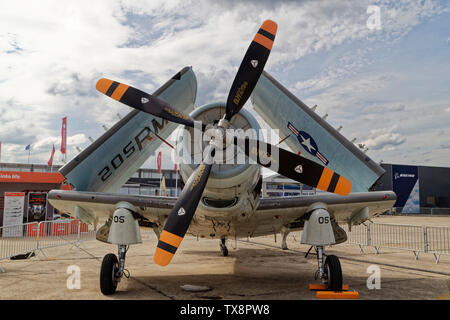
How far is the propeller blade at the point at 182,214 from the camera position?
5422mm

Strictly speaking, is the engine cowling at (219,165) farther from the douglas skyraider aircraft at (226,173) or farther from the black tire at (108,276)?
the black tire at (108,276)

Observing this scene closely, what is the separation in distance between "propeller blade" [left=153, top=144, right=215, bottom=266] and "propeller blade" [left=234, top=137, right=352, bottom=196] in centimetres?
71

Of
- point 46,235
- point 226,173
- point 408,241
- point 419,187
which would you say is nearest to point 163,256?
point 226,173

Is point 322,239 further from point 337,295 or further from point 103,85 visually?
point 103,85

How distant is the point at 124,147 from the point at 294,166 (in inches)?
158

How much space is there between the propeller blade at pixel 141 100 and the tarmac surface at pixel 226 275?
344cm

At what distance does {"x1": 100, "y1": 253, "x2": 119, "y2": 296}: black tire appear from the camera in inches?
257

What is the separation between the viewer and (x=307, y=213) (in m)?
7.41

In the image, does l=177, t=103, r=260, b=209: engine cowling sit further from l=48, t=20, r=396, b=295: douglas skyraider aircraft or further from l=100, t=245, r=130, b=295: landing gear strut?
l=100, t=245, r=130, b=295: landing gear strut

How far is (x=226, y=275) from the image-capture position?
8914 mm

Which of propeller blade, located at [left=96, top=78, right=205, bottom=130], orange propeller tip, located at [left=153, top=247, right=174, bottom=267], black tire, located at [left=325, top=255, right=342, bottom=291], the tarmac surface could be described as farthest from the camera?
the tarmac surface

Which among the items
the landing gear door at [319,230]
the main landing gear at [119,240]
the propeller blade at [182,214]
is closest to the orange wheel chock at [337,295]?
the landing gear door at [319,230]

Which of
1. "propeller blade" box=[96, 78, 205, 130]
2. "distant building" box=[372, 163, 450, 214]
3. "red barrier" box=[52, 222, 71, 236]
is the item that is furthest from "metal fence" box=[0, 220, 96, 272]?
"distant building" box=[372, 163, 450, 214]

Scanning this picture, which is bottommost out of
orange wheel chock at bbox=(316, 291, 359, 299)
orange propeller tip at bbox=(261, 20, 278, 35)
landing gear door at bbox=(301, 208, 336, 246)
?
orange wheel chock at bbox=(316, 291, 359, 299)
